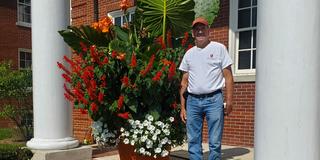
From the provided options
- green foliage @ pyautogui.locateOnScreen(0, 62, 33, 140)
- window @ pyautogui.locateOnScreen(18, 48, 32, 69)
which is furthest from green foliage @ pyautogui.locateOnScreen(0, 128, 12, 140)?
window @ pyautogui.locateOnScreen(18, 48, 32, 69)

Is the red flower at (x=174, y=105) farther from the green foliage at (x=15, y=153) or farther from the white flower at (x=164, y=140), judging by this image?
the green foliage at (x=15, y=153)

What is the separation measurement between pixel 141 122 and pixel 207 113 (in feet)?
2.92

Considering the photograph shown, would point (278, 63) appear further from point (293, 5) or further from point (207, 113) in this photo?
point (207, 113)

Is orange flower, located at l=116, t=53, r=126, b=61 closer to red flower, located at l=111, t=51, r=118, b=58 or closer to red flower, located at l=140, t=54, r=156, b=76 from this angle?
red flower, located at l=111, t=51, r=118, b=58

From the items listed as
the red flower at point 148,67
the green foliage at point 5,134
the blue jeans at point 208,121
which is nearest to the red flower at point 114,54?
the red flower at point 148,67

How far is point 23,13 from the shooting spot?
1831 centimetres

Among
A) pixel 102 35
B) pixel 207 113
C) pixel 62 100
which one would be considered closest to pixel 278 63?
pixel 207 113

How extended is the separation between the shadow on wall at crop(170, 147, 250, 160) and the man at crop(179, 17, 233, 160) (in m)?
1.60

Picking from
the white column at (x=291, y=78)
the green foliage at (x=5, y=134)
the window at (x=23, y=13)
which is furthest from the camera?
the window at (x=23, y=13)

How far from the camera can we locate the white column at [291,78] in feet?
9.08

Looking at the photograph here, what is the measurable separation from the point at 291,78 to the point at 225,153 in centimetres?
363

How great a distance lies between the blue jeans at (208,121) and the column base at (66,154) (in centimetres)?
249

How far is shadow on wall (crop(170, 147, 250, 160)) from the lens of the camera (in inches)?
219

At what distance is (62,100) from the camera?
5.77 m
